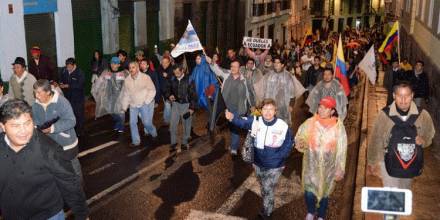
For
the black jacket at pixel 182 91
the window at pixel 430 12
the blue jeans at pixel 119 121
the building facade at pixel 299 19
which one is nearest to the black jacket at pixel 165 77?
the black jacket at pixel 182 91

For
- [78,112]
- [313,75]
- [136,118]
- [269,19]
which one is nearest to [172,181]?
[136,118]

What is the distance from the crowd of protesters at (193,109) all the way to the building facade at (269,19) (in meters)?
15.8

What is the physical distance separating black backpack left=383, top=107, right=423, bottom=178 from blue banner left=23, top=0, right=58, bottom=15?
11507mm

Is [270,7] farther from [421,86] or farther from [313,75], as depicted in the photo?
[421,86]

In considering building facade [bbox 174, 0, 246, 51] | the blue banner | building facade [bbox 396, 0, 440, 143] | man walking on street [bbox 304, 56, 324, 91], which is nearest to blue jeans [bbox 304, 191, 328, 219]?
building facade [bbox 396, 0, 440, 143]

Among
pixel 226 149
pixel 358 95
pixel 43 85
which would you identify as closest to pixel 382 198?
pixel 43 85

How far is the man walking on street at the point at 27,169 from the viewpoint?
3.78m

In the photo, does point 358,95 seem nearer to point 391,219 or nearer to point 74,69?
point 74,69

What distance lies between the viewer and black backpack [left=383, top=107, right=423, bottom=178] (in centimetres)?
561

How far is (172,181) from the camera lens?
858cm

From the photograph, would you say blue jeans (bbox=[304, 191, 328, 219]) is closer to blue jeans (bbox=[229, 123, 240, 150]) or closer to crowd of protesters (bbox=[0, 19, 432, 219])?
crowd of protesters (bbox=[0, 19, 432, 219])

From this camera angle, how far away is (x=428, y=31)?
1897 cm

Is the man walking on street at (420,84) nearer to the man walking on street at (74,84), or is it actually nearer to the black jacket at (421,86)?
the black jacket at (421,86)

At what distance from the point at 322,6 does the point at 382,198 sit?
54790mm
